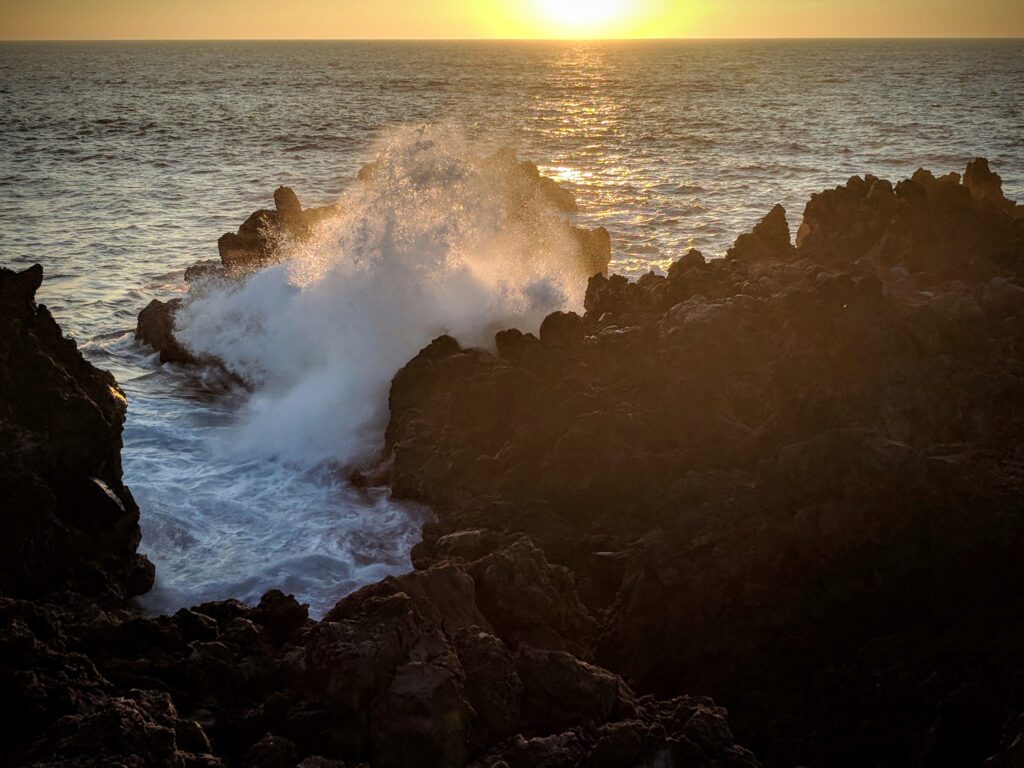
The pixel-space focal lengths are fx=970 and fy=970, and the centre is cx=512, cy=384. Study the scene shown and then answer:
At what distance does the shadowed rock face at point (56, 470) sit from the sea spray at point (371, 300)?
3.09m

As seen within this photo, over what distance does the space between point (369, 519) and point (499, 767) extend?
5114 millimetres

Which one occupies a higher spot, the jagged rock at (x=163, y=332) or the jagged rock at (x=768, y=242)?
the jagged rock at (x=768, y=242)

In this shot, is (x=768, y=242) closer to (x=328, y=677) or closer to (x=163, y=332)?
(x=163, y=332)

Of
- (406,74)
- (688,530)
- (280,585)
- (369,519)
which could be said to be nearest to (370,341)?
(369,519)

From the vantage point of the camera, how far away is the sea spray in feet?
39.2

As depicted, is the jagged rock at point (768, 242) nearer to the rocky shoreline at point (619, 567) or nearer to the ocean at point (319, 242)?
the rocky shoreline at point (619, 567)

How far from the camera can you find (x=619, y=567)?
7.81 m

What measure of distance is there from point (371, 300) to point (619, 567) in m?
6.91

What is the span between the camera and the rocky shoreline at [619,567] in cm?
532

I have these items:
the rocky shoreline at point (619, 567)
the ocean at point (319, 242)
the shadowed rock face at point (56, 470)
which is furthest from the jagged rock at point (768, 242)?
the shadowed rock face at point (56, 470)

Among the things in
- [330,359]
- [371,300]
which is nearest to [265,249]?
[371,300]

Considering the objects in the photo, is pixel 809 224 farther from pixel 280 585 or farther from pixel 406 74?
pixel 406 74

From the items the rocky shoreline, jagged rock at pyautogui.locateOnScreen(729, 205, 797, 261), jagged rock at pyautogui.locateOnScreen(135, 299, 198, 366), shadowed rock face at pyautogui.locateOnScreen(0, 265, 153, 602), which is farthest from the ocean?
jagged rock at pyautogui.locateOnScreen(729, 205, 797, 261)

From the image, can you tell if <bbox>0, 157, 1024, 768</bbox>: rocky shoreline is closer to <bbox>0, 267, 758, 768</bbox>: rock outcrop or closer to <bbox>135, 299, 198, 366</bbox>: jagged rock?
<bbox>0, 267, 758, 768</bbox>: rock outcrop
